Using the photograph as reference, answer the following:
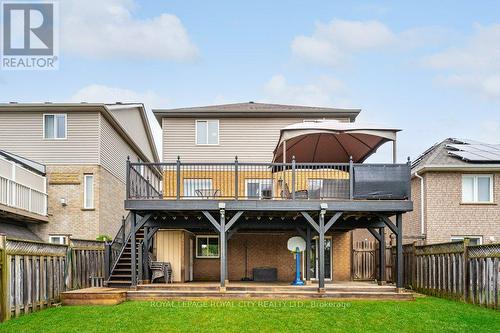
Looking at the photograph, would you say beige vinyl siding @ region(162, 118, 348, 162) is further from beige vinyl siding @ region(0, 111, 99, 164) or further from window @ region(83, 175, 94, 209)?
window @ region(83, 175, 94, 209)

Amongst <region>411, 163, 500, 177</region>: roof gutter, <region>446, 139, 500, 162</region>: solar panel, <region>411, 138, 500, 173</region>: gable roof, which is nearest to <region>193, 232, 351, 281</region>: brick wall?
<region>411, 163, 500, 177</region>: roof gutter

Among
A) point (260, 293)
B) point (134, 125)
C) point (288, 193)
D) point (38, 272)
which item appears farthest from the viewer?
point (134, 125)

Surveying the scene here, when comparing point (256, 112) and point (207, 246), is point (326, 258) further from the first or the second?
point (256, 112)

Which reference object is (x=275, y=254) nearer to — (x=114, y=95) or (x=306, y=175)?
(x=306, y=175)

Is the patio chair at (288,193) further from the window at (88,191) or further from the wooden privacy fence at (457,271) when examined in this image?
the window at (88,191)

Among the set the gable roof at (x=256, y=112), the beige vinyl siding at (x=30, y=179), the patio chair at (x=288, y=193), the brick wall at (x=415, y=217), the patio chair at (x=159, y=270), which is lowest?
the patio chair at (x=159, y=270)

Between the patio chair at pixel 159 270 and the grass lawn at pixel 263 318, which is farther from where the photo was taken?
the patio chair at pixel 159 270

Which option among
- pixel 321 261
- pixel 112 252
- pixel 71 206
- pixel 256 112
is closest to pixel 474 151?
pixel 256 112

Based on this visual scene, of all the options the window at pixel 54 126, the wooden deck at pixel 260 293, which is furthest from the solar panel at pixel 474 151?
the window at pixel 54 126

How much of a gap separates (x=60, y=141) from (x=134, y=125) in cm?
746

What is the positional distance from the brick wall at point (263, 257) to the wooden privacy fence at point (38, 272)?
484cm

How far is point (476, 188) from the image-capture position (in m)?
21.9

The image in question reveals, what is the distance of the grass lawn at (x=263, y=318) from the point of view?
11.4 meters

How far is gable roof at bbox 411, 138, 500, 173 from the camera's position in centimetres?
2147
